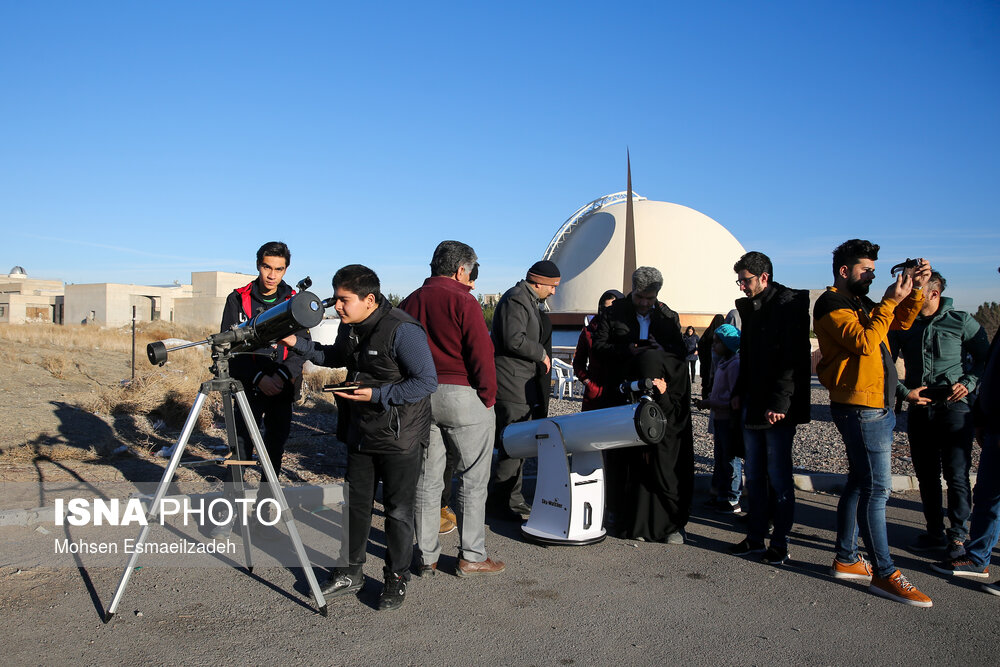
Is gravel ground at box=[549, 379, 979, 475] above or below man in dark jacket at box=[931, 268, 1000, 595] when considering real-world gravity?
below

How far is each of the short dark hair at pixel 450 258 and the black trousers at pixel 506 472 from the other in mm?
1375

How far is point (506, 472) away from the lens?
17.8 feet

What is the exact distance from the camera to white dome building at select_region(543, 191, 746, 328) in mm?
48938

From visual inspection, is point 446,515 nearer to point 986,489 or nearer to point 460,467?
point 460,467

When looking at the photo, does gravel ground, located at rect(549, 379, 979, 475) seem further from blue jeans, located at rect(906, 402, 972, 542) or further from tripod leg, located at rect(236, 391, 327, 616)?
tripod leg, located at rect(236, 391, 327, 616)

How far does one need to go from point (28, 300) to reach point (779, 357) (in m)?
71.7

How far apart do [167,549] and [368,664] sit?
209 centimetres

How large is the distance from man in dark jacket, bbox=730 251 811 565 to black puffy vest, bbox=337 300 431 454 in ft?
6.88

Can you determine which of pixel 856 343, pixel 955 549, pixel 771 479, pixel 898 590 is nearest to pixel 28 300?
pixel 771 479

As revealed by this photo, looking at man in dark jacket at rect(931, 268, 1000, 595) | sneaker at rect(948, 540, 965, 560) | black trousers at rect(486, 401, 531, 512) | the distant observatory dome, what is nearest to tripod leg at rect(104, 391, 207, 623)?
black trousers at rect(486, 401, 531, 512)

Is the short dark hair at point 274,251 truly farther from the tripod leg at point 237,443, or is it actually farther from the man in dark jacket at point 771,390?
the man in dark jacket at point 771,390

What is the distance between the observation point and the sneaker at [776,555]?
4355 millimetres

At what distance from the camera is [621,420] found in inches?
167

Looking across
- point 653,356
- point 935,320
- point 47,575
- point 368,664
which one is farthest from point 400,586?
point 935,320
